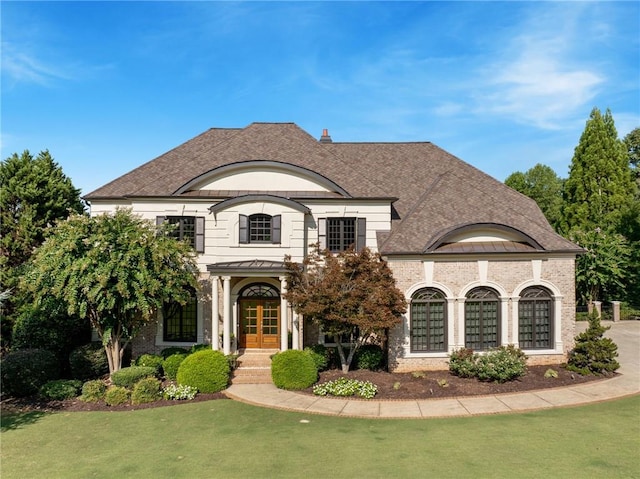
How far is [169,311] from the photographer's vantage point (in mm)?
18828

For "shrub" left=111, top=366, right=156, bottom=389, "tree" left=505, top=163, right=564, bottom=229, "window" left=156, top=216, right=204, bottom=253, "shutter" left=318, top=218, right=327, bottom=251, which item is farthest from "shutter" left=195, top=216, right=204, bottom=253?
"tree" left=505, top=163, right=564, bottom=229

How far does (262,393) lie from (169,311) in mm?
6625

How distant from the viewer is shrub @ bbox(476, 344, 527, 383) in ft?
49.9

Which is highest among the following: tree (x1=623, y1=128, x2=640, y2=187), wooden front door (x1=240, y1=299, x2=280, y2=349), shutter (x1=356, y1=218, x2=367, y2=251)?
tree (x1=623, y1=128, x2=640, y2=187)

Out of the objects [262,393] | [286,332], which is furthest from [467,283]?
[262,393]

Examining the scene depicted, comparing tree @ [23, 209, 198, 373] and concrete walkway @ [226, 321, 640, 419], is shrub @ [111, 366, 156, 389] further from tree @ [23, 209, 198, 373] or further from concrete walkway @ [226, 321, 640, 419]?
concrete walkway @ [226, 321, 640, 419]

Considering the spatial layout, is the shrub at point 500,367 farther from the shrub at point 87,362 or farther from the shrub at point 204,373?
the shrub at point 87,362

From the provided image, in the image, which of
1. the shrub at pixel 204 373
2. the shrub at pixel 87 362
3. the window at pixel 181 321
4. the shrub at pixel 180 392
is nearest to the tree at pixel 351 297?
the shrub at pixel 204 373

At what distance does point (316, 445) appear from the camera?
33.4ft

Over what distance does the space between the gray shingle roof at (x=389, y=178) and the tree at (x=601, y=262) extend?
1145 cm

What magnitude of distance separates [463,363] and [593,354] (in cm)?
494

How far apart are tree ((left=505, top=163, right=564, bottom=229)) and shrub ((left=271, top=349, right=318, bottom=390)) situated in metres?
46.2

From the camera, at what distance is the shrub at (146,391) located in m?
14.3

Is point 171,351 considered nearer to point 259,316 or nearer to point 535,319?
point 259,316
